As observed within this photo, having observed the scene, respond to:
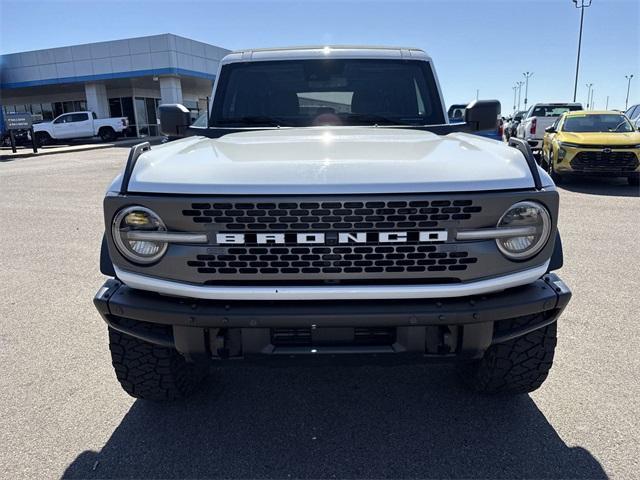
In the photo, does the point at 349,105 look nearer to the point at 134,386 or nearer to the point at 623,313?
the point at 134,386

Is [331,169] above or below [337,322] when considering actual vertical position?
above

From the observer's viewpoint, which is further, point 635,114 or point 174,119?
point 635,114

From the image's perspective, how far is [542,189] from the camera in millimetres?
2184

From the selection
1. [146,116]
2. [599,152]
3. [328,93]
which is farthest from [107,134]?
[328,93]

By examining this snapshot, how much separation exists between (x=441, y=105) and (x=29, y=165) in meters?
18.2

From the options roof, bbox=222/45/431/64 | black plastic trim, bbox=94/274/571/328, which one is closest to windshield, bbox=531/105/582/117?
roof, bbox=222/45/431/64

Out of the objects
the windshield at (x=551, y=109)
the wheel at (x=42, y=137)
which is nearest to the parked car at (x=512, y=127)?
the windshield at (x=551, y=109)

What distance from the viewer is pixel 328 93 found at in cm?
381

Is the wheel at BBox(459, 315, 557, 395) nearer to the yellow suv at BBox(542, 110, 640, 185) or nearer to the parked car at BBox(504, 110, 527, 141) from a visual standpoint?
the yellow suv at BBox(542, 110, 640, 185)

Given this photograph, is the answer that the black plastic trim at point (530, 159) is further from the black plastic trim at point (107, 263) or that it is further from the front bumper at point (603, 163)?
the front bumper at point (603, 163)

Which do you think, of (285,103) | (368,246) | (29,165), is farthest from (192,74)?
(368,246)

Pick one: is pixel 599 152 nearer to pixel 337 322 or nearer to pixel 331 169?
pixel 331 169

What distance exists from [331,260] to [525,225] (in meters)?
0.84

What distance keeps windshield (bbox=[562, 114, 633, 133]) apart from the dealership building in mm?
24139
